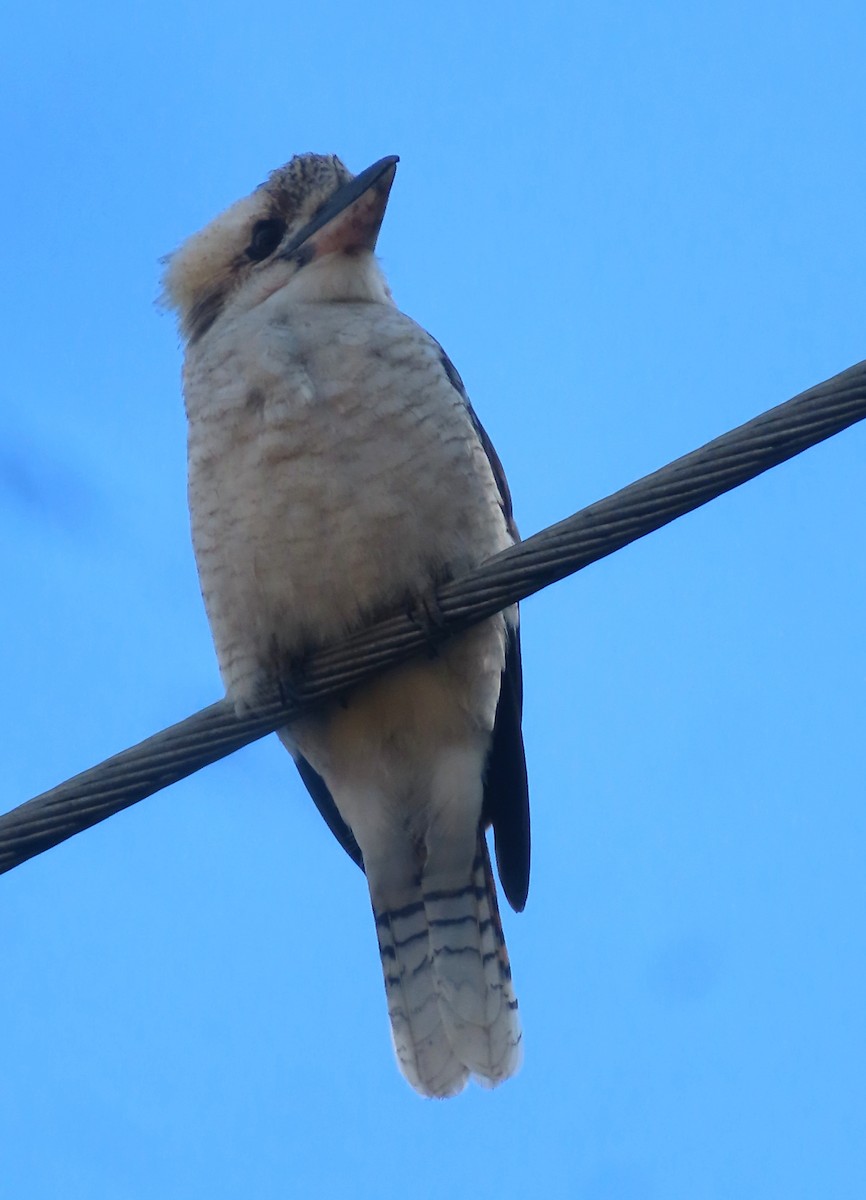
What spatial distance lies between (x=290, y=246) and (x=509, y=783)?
1601 millimetres

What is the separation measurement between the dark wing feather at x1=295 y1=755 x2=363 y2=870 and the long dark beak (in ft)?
4.56

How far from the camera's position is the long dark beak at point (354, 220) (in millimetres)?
4426

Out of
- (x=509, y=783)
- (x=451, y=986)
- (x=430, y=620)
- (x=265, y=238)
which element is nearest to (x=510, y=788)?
(x=509, y=783)

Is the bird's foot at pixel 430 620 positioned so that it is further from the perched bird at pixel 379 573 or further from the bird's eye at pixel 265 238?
the bird's eye at pixel 265 238

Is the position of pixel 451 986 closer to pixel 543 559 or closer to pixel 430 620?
pixel 430 620

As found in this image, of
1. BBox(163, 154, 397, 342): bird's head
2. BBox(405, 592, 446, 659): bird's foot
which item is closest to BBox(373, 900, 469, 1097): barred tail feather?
BBox(405, 592, 446, 659): bird's foot

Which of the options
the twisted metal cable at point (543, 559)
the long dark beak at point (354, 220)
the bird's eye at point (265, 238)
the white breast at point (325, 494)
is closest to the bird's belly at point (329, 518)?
the white breast at point (325, 494)

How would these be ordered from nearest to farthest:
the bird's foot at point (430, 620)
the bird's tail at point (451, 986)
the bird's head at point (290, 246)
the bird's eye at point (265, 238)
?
1. the bird's foot at point (430, 620)
2. the bird's tail at point (451, 986)
3. the bird's head at point (290, 246)
4. the bird's eye at point (265, 238)

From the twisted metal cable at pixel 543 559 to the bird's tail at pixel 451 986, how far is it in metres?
1.16

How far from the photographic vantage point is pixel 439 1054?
4.16m

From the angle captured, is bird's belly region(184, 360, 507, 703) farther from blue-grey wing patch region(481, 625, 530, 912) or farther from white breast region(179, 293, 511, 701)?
blue-grey wing patch region(481, 625, 530, 912)

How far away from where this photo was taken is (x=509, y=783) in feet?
13.8

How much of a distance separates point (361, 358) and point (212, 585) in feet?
2.14

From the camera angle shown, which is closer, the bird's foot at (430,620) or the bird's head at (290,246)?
the bird's foot at (430,620)
